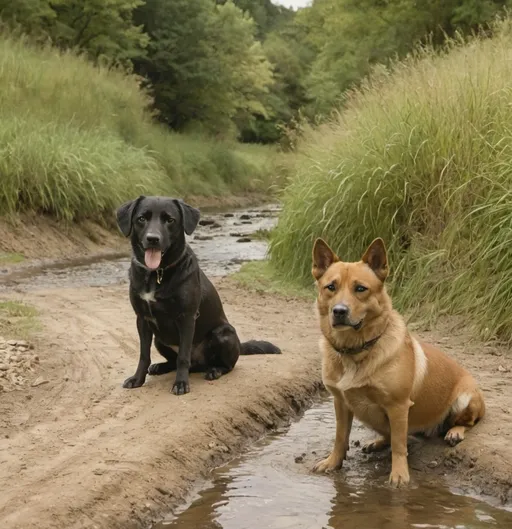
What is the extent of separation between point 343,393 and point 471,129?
16.4ft

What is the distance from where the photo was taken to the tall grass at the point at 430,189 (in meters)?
7.67

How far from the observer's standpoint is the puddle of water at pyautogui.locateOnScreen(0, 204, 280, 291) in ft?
36.7

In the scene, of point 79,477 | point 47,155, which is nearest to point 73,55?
point 47,155

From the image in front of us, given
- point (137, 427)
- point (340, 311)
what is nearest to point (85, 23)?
point (137, 427)

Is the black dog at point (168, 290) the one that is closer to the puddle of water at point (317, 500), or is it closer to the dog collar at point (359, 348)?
the puddle of water at point (317, 500)

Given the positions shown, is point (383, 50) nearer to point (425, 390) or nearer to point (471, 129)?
point (471, 129)

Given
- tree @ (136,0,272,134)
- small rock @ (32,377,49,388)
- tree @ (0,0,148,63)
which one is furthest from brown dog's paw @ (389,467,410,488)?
tree @ (136,0,272,134)

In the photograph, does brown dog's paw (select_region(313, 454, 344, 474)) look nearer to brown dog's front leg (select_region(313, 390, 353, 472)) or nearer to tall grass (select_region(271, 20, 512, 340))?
brown dog's front leg (select_region(313, 390, 353, 472))

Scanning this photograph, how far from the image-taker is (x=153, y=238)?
215 inches

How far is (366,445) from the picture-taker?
16.7ft

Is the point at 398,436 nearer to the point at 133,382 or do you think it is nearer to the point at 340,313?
the point at 340,313

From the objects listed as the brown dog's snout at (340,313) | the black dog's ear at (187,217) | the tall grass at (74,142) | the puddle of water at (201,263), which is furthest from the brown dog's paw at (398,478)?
the tall grass at (74,142)

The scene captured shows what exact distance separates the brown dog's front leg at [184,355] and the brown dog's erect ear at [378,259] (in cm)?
156

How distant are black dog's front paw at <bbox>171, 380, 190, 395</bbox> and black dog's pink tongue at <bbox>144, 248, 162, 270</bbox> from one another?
83 cm
